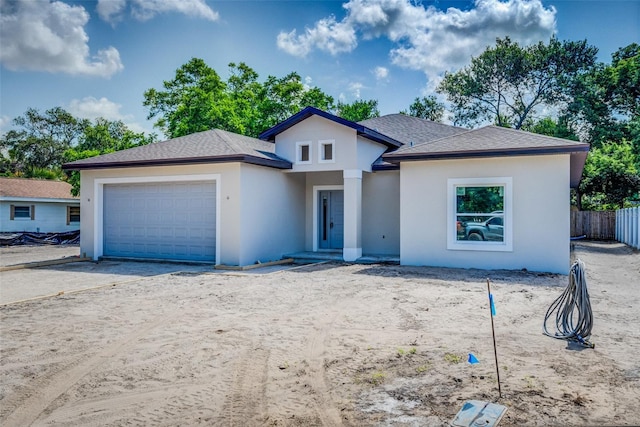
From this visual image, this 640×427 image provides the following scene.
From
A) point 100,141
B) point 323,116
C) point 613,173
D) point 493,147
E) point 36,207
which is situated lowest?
point 36,207

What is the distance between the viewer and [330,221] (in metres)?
16.3

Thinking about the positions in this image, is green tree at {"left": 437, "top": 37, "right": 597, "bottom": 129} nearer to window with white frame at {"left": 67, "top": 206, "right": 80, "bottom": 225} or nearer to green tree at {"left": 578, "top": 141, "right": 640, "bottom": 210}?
green tree at {"left": 578, "top": 141, "right": 640, "bottom": 210}

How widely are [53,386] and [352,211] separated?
10370 millimetres

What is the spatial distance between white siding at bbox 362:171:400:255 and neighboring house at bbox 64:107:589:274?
0.03 m

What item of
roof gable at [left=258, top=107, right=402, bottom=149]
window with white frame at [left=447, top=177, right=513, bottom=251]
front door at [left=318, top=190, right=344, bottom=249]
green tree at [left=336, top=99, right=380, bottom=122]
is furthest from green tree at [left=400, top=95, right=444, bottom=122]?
window with white frame at [left=447, top=177, right=513, bottom=251]

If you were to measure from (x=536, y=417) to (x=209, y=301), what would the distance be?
6021mm

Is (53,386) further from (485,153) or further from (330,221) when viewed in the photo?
(330,221)

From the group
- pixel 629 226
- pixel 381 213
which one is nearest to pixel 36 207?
pixel 381 213

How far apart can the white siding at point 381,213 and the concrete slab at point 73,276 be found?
17.7 ft

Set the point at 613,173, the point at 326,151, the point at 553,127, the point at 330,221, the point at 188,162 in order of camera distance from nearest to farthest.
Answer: the point at 188,162 < the point at 326,151 < the point at 330,221 < the point at 613,173 < the point at 553,127

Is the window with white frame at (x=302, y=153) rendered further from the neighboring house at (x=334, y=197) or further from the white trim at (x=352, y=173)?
the white trim at (x=352, y=173)

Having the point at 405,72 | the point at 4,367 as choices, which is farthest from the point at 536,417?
the point at 405,72

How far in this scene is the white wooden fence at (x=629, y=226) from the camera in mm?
17770

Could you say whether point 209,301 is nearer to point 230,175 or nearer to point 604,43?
point 230,175
